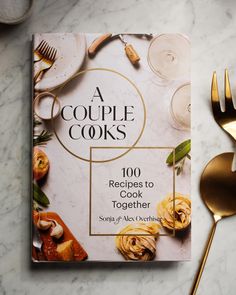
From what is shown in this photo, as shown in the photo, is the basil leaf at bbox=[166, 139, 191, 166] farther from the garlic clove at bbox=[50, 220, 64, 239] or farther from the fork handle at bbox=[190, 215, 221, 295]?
the garlic clove at bbox=[50, 220, 64, 239]

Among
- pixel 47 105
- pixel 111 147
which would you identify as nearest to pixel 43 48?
pixel 47 105

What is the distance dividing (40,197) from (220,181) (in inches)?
14.7

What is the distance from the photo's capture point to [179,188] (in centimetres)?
94

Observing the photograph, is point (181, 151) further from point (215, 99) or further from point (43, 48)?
point (43, 48)

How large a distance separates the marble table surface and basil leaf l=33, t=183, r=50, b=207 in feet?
0.10

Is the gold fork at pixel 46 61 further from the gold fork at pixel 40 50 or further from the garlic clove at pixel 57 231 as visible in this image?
the garlic clove at pixel 57 231

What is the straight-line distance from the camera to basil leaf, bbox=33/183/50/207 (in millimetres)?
933

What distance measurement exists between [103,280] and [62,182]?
0.22 metres

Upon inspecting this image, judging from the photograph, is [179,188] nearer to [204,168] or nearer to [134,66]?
[204,168]

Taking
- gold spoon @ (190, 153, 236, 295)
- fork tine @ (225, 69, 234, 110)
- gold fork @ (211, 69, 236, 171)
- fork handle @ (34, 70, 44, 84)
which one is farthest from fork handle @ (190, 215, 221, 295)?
fork handle @ (34, 70, 44, 84)

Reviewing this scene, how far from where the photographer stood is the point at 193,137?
97 cm

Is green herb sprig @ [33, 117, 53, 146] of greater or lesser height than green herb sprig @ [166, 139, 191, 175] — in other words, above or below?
above

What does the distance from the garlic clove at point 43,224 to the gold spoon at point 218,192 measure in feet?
1.06

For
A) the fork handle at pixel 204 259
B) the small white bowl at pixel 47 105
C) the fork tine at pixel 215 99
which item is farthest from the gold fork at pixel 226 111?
the small white bowl at pixel 47 105
